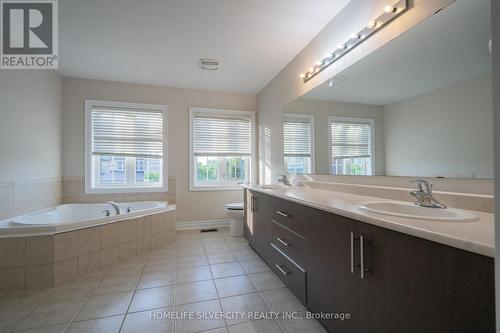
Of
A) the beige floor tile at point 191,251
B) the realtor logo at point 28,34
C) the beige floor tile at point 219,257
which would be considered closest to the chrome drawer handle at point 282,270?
the beige floor tile at point 219,257

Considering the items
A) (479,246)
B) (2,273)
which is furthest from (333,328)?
(2,273)

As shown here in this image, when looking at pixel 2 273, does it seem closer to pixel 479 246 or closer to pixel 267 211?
pixel 267 211

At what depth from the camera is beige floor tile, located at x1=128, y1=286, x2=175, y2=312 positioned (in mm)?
1673

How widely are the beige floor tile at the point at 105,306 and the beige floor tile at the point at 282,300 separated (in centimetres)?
104

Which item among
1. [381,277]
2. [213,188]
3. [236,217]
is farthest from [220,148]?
[381,277]

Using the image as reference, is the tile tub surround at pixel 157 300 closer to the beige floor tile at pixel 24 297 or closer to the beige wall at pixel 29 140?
the beige floor tile at pixel 24 297

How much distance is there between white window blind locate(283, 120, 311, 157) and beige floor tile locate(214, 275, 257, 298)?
1.45 metres

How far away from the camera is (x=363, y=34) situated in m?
1.72

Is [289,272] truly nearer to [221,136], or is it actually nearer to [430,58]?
[430,58]

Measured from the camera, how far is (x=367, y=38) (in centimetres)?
171

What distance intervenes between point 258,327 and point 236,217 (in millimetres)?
1934

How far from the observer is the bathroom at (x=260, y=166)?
3.42 ft

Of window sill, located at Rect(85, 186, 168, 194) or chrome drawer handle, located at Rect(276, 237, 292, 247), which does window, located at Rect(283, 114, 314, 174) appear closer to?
chrome drawer handle, located at Rect(276, 237, 292, 247)

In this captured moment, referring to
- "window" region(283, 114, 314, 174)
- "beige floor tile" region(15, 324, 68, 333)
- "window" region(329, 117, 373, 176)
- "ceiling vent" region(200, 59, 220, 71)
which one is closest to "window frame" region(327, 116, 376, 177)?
"window" region(329, 117, 373, 176)
